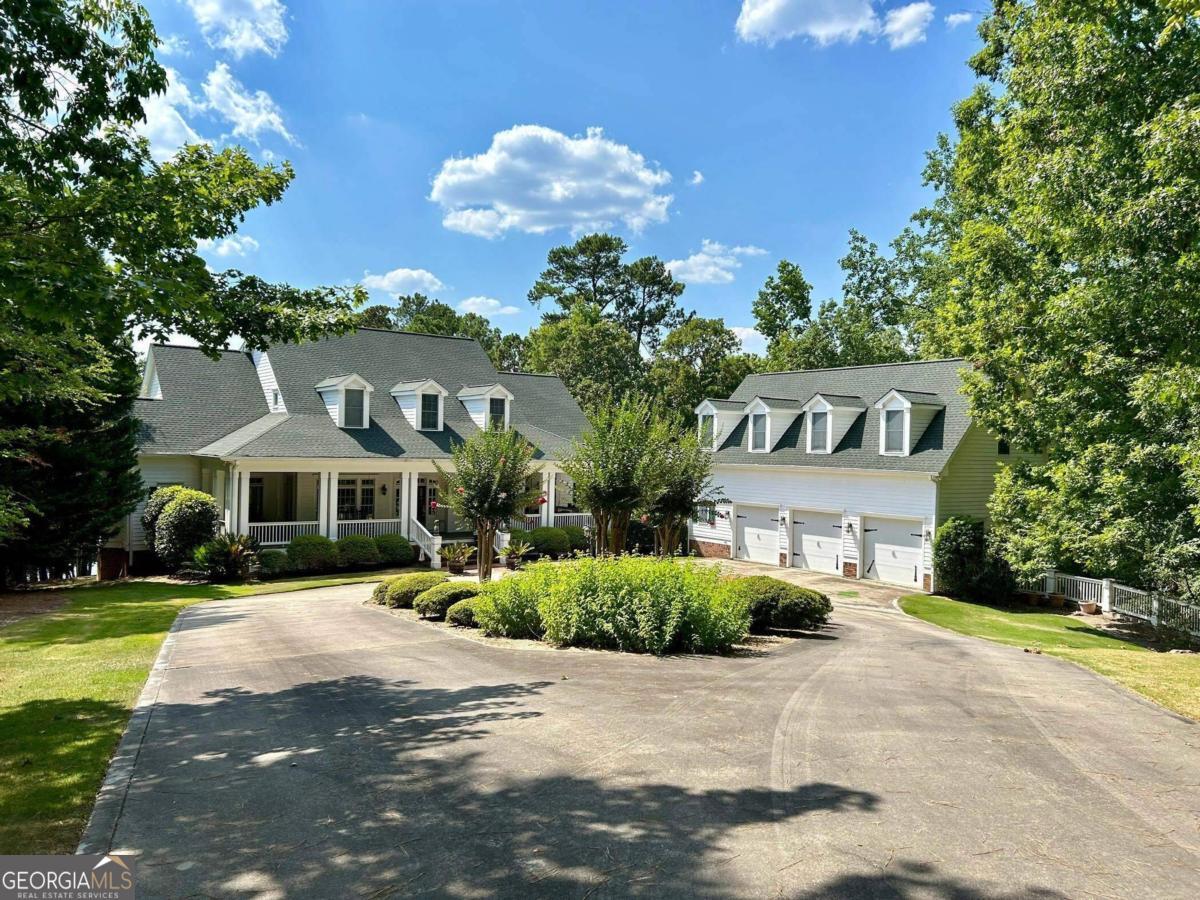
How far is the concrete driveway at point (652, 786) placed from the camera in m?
4.48

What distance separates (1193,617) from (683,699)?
55.6 feet

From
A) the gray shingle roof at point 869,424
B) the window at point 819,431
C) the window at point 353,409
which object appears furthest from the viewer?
the window at point 819,431

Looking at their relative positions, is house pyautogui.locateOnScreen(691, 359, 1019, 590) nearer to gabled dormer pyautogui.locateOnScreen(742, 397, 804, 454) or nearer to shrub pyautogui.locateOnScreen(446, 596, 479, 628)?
gabled dormer pyautogui.locateOnScreen(742, 397, 804, 454)

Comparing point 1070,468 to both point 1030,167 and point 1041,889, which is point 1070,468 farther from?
point 1041,889

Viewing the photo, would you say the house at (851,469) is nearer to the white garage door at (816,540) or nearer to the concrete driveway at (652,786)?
the white garage door at (816,540)

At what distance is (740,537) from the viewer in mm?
31547

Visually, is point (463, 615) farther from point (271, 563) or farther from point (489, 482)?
point (271, 563)

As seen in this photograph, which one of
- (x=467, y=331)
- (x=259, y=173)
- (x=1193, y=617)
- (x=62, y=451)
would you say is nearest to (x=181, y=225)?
(x=259, y=173)

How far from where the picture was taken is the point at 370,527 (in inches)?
1074

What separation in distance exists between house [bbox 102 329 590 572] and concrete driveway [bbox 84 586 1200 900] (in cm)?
1594

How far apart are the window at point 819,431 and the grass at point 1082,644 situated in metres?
7.25

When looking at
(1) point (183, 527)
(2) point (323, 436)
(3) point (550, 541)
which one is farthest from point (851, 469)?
(1) point (183, 527)

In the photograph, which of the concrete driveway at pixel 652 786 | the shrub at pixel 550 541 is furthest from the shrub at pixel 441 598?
the shrub at pixel 550 541

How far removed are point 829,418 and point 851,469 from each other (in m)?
2.69
